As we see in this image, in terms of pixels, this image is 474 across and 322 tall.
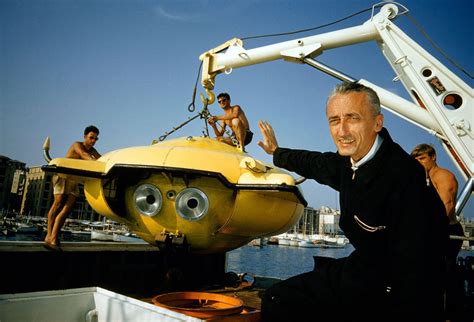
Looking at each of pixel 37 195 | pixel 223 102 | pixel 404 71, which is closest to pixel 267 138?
pixel 223 102

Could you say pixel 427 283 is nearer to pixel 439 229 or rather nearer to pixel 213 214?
pixel 439 229

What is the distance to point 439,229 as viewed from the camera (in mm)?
1393

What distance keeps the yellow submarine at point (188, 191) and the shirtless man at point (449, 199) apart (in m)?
1.49

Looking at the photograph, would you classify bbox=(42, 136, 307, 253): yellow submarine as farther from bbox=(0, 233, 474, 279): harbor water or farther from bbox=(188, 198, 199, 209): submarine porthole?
bbox=(0, 233, 474, 279): harbor water

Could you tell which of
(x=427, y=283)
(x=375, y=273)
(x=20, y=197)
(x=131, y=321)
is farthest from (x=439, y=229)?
(x=20, y=197)

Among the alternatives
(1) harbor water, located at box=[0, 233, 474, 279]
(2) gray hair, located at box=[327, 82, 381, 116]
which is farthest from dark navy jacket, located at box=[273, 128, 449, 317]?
(1) harbor water, located at box=[0, 233, 474, 279]

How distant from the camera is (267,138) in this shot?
2670 millimetres

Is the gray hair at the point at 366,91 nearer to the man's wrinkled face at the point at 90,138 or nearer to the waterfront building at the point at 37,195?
the man's wrinkled face at the point at 90,138

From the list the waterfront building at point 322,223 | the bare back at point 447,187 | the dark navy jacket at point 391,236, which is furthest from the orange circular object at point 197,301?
the waterfront building at point 322,223

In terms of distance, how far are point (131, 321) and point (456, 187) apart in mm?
3522

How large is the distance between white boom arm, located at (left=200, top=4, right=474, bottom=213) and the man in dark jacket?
3015 millimetres

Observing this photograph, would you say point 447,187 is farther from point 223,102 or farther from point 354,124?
point 223,102

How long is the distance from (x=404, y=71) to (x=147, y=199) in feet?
13.2

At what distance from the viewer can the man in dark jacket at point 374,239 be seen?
1320 millimetres
